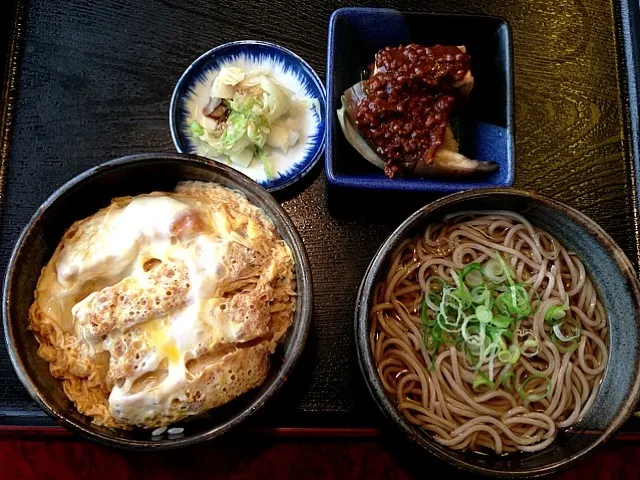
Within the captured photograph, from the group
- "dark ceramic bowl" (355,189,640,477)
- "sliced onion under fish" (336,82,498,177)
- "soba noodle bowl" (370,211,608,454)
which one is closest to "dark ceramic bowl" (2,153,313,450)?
"dark ceramic bowl" (355,189,640,477)

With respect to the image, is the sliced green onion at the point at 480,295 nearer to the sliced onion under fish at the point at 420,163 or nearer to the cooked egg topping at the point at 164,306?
the sliced onion under fish at the point at 420,163

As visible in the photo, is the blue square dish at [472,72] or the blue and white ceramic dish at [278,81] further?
the blue and white ceramic dish at [278,81]

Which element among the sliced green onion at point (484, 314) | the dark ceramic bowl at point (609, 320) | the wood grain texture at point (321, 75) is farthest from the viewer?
the wood grain texture at point (321, 75)

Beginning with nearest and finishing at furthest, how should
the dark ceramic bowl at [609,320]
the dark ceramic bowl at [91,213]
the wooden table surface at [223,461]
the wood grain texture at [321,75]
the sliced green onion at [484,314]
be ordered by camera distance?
1. the dark ceramic bowl at [91,213]
2. the dark ceramic bowl at [609,320]
3. the sliced green onion at [484,314]
4. the wooden table surface at [223,461]
5. the wood grain texture at [321,75]

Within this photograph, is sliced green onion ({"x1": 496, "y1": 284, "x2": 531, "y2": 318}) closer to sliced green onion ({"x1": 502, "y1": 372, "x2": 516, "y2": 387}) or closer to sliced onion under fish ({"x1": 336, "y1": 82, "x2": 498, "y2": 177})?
sliced green onion ({"x1": 502, "y1": 372, "x2": 516, "y2": 387})

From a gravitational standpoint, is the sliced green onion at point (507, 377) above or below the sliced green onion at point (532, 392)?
above

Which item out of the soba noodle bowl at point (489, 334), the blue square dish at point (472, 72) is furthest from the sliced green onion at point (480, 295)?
the blue square dish at point (472, 72)
